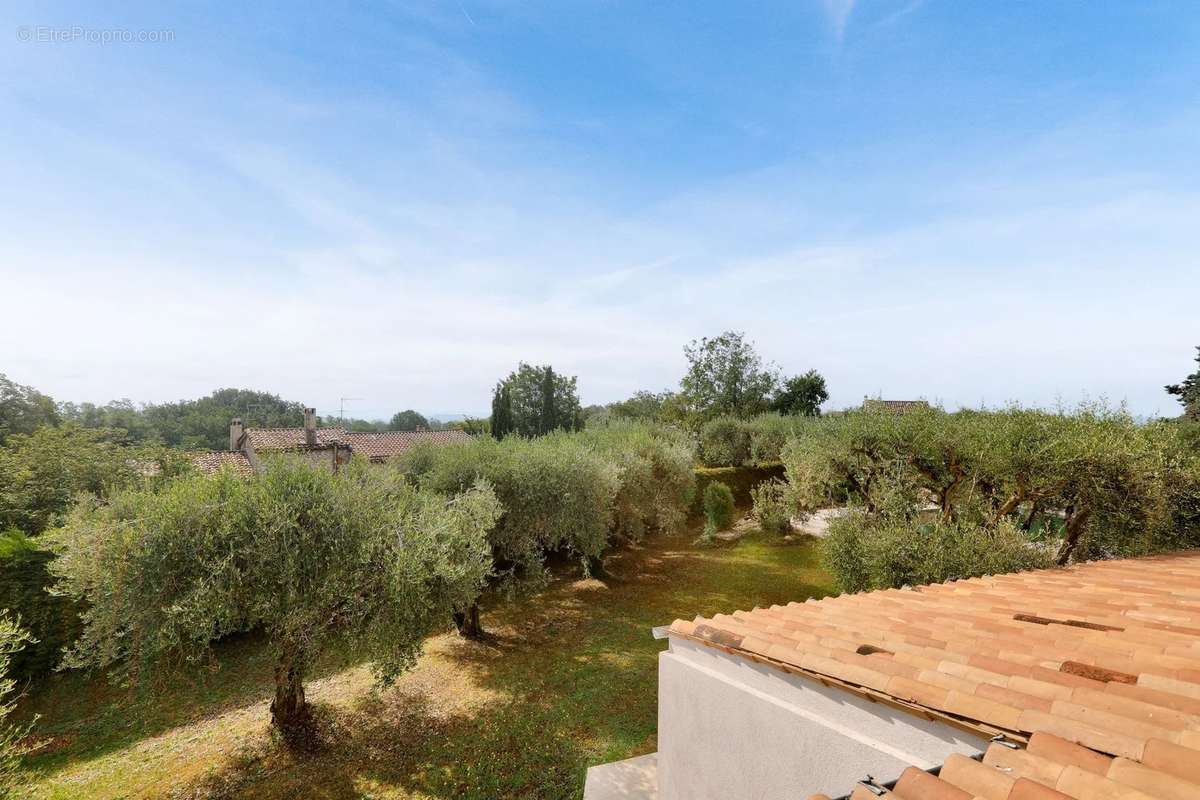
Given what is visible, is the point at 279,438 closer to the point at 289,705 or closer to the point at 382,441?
the point at 382,441

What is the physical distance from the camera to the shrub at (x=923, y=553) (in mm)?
10883

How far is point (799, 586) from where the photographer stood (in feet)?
59.6

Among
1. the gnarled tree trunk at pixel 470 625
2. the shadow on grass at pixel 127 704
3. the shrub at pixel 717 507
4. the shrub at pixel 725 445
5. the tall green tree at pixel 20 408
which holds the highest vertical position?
the tall green tree at pixel 20 408

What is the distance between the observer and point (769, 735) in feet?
14.2

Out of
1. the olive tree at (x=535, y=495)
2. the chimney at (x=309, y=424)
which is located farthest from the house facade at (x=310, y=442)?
the olive tree at (x=535, y=495)

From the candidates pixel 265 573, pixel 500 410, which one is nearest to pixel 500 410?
pixel 500 410

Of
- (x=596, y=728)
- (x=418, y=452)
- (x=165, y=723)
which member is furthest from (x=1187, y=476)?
(x=165, y=723)

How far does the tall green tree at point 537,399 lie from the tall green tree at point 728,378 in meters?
11.3

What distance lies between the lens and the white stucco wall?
11.4ft

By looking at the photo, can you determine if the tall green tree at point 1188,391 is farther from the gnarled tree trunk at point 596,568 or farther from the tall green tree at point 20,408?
the tall green tree at point 20,408

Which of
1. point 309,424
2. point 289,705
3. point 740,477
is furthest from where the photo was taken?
point 309,424

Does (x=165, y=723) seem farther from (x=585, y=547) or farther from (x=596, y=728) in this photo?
(x=585, y=547)

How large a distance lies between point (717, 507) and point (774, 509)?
5171mm

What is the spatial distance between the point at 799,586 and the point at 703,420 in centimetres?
2478
